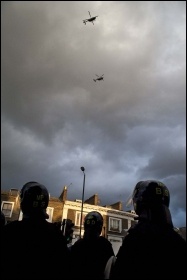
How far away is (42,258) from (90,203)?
4245 cm

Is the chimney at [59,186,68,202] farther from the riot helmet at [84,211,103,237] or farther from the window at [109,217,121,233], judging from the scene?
the riot helmet at [84,211,103,237]

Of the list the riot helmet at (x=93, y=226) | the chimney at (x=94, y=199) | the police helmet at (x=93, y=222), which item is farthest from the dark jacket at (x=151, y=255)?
the chimney at (x=94, y=199)

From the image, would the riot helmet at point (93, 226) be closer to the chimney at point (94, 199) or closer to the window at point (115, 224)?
the window at point (115, 224)

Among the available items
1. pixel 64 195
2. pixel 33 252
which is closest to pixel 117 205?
pixel 64 195

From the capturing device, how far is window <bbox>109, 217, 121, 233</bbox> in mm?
42200

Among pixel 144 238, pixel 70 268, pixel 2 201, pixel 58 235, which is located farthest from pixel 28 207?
pixel 2 201

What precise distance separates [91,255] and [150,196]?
213 centimetres

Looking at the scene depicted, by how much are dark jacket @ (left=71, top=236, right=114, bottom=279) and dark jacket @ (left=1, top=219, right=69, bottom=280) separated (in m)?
1.40

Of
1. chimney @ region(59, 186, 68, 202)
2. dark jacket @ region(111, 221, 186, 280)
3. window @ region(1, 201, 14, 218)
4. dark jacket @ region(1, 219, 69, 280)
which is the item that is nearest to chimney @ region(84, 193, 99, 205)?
chimney @ region(59, 186, 68, 202)

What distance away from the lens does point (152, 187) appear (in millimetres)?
3645

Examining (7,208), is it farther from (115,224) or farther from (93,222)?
(93,222)

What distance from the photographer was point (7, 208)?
37.5 meters

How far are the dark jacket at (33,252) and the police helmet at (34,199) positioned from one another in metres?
0.19

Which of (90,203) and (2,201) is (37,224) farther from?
(90,203)
